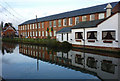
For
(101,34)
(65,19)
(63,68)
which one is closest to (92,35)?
(101,34)

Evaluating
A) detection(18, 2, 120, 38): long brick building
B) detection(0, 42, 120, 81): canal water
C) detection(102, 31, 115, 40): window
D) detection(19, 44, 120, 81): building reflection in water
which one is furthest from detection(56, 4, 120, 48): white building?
detection(18, 2, 120, 38): long brick building

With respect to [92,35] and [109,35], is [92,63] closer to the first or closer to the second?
[109,35]

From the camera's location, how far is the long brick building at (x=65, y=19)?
3112 centimetres

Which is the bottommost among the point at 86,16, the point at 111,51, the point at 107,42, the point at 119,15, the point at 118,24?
the point at 111,51

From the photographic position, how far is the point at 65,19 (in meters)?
39.9

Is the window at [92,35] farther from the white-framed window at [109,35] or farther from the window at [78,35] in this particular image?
the window at [78,35]

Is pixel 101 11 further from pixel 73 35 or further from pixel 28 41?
pixel 28 41

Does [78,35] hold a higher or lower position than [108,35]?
higher

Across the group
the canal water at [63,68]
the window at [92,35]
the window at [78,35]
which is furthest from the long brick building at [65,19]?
the canal water at [63,68]

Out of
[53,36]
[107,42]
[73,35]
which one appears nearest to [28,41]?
[53,36]

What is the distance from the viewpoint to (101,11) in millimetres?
30078

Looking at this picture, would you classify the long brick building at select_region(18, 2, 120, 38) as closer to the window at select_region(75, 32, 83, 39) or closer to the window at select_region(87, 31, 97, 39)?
the window at select_region(87, 31, 97, 39)

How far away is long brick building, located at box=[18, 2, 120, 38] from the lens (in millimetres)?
31125

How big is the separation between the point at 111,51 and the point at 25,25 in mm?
53167
